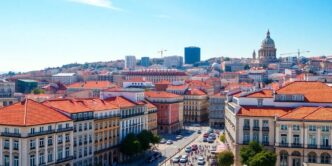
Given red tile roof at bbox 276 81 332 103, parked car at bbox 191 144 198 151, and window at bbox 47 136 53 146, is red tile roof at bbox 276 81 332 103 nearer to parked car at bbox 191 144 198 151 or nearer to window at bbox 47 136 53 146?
parked car at bbox 191 144 198 151

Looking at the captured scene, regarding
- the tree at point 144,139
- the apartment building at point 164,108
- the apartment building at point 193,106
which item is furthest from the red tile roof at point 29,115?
the apartment building at point 193,106

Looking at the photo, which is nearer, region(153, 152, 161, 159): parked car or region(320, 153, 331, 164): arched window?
region(320, 153, 331, 164): arched window

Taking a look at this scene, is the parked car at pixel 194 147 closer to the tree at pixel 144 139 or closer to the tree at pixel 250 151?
the tree at pixel 144 139

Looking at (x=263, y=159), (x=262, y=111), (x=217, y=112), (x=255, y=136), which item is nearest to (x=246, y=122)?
(x=255, y=136)

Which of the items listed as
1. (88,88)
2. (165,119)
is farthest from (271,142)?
(88,88)

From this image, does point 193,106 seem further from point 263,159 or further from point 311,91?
point 263,159

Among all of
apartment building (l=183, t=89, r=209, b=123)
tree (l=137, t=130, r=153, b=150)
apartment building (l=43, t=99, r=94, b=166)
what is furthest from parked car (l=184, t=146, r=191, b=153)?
apartment building (l=183, t=89, r=209, b=123)
